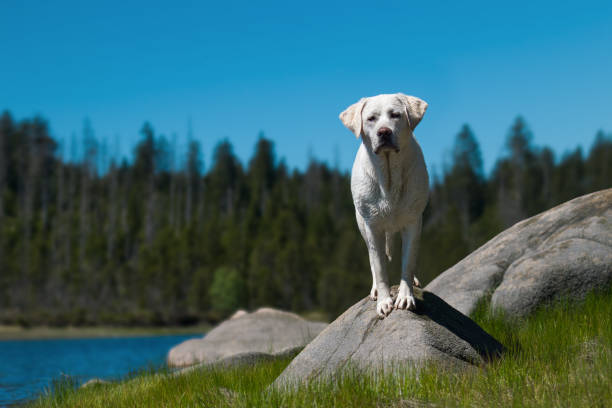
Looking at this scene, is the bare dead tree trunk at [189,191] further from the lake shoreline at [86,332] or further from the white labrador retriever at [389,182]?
the white labrador retriever at [389,182]

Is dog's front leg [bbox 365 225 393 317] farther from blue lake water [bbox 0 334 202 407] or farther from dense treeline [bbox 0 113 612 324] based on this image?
dense treeline [bbox 0 113 612 324]

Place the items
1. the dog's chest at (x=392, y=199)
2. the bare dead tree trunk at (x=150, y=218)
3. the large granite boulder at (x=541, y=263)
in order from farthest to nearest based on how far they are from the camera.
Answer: the bare dead tree trunk at (x=150, y=218) → the large granite boulder at (x=541, y=263) → the dog's chest at (x=392, y=199)

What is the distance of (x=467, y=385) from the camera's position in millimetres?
5762

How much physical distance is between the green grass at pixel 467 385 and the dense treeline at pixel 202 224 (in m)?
22.3

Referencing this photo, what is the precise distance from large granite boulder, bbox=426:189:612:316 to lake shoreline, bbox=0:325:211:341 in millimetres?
36701

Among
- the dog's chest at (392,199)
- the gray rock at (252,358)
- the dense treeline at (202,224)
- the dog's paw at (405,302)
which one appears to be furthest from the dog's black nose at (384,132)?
the dense treeline at (202,224)

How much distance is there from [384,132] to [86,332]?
44360 mm

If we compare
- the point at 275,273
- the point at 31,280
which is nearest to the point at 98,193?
the point at 31,280

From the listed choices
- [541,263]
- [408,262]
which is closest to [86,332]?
[541,263]

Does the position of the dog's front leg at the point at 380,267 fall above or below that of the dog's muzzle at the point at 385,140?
below

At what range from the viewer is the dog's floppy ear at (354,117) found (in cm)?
677

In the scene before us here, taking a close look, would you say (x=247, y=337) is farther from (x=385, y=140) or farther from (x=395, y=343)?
(x=385, y=140)

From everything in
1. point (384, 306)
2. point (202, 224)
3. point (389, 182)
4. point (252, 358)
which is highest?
point (202, 224)

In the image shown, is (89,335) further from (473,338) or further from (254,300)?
(473,338)
